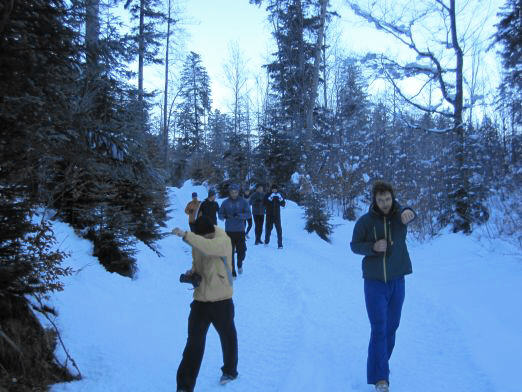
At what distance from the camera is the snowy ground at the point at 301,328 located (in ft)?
13.1

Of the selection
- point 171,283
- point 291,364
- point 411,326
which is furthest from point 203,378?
point 171,283

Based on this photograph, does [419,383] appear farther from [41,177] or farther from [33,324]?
[41,177]

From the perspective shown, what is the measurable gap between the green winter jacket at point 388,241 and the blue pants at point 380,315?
0.10 m

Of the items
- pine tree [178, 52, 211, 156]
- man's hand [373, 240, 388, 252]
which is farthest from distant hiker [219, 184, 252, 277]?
pine tree [178, 52, 211, 156]

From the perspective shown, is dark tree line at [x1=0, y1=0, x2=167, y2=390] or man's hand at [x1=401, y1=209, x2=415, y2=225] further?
man's hand at [x1=401, y1=209, x2=415, y2=225]

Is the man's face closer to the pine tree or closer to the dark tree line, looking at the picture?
the dark tree line

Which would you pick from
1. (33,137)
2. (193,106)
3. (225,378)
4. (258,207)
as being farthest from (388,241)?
(193,106)

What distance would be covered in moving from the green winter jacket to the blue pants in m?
0.10

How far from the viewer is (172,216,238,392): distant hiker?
11.7 ft

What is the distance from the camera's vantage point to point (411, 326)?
556cm

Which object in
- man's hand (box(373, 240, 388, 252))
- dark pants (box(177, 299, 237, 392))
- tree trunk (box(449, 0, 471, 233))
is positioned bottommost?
dark pants (box(177, 299, 237, 392))

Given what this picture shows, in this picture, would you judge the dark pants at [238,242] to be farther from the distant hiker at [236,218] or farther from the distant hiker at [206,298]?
the distant hiker at [206,298]

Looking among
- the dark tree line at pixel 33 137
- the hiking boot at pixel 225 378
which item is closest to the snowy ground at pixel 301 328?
the hiking boot at pixel 225 378

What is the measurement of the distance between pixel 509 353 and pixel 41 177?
215 inches
